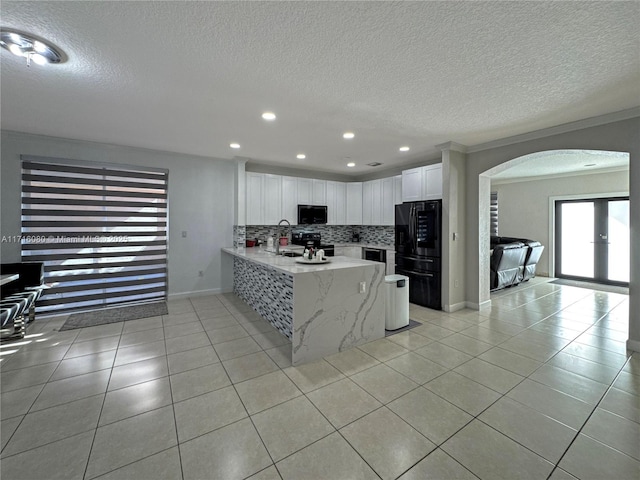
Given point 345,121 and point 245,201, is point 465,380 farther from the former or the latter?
point 245,201

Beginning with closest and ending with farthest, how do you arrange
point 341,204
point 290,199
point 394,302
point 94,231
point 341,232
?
1. point 394,302
2. point 94,231
3. point 290,199
4. point 341,204
5. point 341,232

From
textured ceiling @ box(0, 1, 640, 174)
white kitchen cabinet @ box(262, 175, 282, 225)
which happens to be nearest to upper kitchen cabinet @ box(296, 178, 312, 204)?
white kitchen cabinet @ box(262, 175, 282, 225)

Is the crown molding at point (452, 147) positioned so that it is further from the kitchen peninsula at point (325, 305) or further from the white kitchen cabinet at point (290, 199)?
the white kitchen cabinet at point (290, 199)

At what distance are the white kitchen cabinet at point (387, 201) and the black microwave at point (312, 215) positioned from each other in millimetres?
1300

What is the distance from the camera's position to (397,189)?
223 inches

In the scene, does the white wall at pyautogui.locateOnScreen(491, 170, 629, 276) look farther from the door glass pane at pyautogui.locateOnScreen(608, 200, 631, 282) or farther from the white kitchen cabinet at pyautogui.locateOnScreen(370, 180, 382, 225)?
the white kitchen cabinet at pyautogui.locateOnScreen(370, 180, 382, 225)

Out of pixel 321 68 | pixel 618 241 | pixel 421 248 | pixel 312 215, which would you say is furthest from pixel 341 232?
pixel 618 241

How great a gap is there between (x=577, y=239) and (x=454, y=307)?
4.94 m

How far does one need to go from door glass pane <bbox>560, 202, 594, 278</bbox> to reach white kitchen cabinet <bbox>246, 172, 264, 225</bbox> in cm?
754

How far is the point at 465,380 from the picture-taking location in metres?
2.42

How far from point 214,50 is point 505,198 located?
847cm

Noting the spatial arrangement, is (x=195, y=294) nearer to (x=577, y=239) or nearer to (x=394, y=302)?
(x=394, y=302)

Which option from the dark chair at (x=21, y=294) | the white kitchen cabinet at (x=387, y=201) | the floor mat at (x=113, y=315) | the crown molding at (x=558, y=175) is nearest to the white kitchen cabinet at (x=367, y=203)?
the white kitchen cabinet at (x=387, y=201)

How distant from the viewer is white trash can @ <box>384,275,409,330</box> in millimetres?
3562
